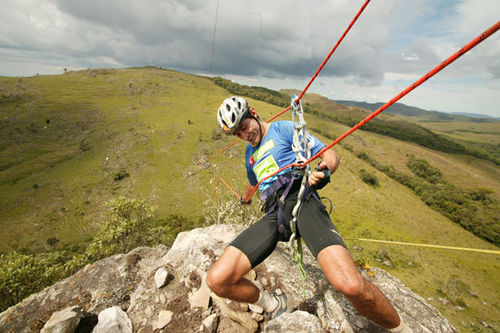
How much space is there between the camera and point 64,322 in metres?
4.47

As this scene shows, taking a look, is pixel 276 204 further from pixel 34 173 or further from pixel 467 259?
pixel 34 173

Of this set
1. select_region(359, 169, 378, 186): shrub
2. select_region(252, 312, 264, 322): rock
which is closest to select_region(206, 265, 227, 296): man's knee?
select_region(252, 312, 264, 322): rock

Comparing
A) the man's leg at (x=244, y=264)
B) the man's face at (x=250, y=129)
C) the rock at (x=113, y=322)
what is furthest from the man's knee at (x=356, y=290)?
the rock at (x=113, y=322)

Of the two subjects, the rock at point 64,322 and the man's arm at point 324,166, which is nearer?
the man's arm at point 324,166

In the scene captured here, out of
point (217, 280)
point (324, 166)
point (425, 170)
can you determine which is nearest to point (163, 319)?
point (217, 280)

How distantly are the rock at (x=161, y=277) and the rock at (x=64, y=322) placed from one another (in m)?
1.67

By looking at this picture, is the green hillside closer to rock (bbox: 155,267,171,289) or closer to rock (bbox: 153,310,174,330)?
rock (bbox: 155,267,171,289)

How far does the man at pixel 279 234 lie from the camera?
2896 millimetres

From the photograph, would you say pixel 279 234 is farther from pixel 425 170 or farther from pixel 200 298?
pixel 425 170

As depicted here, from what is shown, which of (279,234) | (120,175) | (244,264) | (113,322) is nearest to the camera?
(244,264)

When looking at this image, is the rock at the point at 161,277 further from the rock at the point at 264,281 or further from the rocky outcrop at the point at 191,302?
the rock at the point at 264,281

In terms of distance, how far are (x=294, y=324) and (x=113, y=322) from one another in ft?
12.3

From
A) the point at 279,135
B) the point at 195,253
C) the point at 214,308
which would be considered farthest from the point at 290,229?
the point at 195,253

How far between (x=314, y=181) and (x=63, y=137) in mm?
104000
